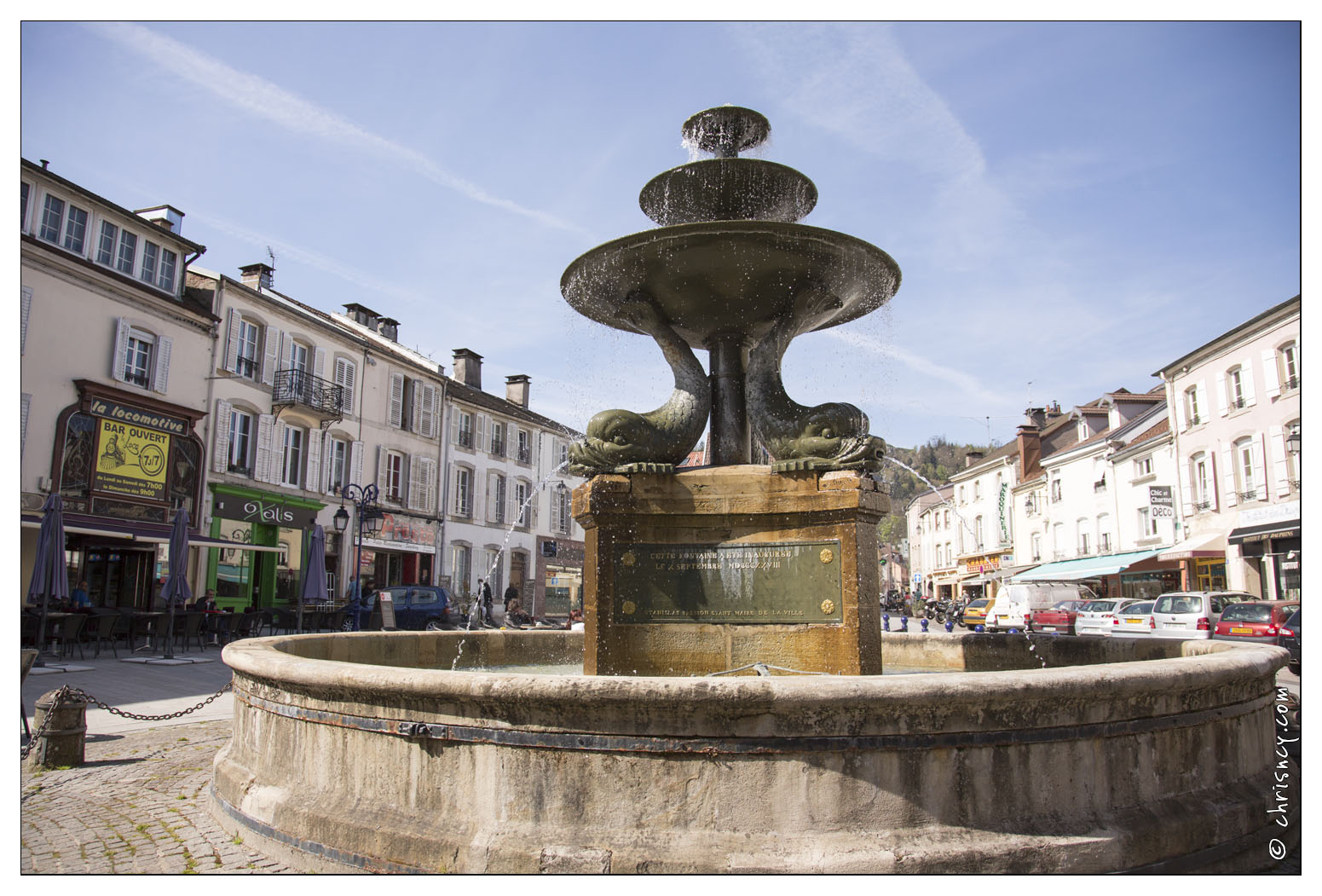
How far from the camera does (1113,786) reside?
365 centimetres

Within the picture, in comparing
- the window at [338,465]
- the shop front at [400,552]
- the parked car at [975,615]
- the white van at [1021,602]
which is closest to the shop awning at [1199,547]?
the parked car at [975,615]

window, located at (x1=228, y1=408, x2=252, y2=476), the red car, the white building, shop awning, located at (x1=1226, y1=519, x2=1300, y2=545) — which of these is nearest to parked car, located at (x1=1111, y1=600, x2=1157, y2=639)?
the red car

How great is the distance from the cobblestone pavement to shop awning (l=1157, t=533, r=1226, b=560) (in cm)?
3134

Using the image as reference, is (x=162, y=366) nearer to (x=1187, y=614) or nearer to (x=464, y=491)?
(x=464, y=491)

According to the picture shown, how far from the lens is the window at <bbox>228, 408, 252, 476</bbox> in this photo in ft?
87.3

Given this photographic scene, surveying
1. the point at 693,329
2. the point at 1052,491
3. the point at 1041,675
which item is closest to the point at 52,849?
the point at 1041,675

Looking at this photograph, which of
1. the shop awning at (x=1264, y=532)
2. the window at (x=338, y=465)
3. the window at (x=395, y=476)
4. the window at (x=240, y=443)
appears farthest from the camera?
the window at (x=395, y=476)

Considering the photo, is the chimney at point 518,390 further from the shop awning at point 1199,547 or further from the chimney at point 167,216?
the shop awning at point 1199,547

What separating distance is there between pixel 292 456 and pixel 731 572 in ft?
87.2

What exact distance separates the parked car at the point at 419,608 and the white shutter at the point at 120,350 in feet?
28.8

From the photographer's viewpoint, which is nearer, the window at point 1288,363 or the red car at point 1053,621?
the red car at point 1053,621

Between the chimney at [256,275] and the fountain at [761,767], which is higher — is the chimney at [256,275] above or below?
above

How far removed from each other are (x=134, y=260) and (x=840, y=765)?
26.2m

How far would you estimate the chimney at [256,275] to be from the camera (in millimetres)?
31216
